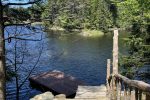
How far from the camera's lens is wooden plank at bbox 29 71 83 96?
2970 cm

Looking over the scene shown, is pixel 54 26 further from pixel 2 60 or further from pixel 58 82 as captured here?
pixel 58 82

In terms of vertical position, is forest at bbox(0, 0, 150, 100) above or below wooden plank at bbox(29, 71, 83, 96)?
above

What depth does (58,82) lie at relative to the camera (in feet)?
103

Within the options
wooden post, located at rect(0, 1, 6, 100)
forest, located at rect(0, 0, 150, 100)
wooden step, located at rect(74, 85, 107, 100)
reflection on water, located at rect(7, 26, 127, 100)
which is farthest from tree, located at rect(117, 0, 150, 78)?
wooden post, located at rect(0, 1, 6, 100)

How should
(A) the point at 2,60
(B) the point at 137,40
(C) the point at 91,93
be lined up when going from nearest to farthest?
(A) the point at 2,60 < (C) the point at 91,93 < (B) the point at 137,40

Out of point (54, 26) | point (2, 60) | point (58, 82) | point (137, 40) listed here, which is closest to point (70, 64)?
point (58, 82)

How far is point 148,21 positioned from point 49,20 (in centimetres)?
1467

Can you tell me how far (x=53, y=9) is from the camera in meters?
11.8

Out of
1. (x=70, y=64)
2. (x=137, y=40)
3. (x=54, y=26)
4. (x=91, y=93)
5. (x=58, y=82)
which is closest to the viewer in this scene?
(x=54, y=26)

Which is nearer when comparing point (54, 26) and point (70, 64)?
point (54, 26)

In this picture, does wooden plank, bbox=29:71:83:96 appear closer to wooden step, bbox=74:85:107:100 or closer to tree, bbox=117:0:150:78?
tree, bbox=117:0:150:78

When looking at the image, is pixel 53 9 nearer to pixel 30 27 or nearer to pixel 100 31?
pixel 30 27

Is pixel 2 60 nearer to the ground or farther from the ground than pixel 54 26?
nearer to the ground

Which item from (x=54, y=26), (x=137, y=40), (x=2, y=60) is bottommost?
(x=137, y=40)
